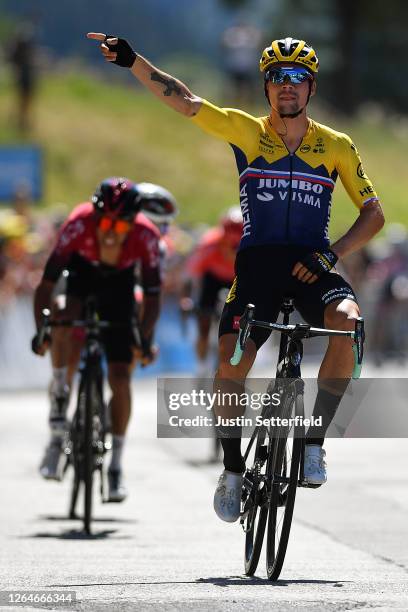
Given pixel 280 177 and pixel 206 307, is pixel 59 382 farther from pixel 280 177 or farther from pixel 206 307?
pixel 206 307

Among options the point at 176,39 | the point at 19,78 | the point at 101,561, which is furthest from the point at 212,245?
the point at 176,39

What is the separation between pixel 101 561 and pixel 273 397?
1.48 metres

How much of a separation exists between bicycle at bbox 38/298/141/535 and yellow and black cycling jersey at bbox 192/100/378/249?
94.5 inches

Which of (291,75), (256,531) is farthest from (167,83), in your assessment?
(256,531)

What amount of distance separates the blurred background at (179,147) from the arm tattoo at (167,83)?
6.92 metres

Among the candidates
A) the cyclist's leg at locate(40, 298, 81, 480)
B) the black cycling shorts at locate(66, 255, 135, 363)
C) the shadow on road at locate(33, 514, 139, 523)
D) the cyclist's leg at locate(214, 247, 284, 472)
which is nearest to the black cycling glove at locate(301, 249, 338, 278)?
the cyclist's leg at locate(214, 247, 284, 472)

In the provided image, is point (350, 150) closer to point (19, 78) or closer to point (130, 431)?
point (130, 431)

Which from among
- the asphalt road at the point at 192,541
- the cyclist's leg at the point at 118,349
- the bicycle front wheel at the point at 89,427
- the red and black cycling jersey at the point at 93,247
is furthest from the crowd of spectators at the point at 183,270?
the bicycle front wheel at the point at 89,427

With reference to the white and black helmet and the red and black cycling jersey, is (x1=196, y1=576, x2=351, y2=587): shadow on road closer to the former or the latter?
the red and black cycling jersey

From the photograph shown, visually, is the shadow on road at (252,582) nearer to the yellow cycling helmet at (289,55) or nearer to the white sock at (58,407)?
the yellow cycling helmet at (289,55)

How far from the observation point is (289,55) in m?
8.04

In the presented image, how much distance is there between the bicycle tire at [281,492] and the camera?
24.2 ft

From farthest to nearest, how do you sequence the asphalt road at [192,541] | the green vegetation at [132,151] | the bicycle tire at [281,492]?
the green vegetation at [132,151]
the bicycle tire at [281,492]
the asphalt road at [192,541]

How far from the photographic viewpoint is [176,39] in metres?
189
